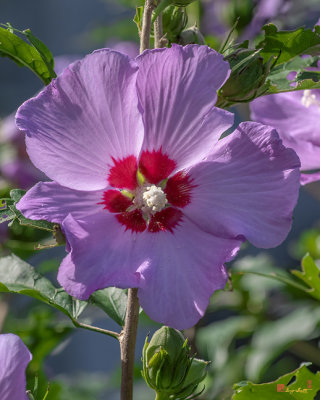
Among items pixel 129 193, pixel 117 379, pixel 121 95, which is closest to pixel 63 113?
pixel 121 95

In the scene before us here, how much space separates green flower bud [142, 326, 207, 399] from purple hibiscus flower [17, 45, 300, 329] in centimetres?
13

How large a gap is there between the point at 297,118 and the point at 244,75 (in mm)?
315

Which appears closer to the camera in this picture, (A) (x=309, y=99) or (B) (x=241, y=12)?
(A) (x=309, y=99)

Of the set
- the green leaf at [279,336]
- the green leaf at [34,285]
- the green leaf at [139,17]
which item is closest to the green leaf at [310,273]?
the green leaf at [34,285]

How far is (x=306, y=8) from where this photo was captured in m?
2.27

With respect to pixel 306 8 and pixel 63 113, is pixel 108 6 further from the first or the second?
pixel 63 113

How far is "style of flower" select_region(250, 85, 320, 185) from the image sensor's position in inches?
42.9

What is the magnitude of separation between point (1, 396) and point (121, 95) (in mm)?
398

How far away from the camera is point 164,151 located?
0.85m

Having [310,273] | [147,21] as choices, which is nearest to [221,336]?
[310,273]

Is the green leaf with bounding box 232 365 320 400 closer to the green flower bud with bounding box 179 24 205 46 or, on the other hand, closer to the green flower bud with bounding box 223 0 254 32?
the green flower bud with bounding box 179 24 205 46

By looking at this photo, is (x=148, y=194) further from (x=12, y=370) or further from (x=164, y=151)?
(x=12, y=370)

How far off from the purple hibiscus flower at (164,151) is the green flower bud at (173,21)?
0.20 m

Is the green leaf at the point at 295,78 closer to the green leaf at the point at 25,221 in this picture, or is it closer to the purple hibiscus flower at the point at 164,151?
the purple hibiscus flower at the point at 164,151
